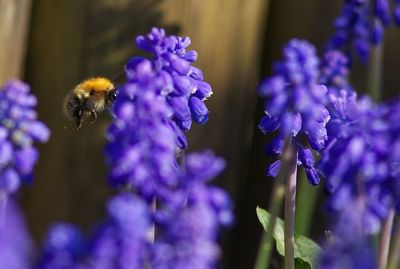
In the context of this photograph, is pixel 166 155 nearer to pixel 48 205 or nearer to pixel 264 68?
pixel 48 205

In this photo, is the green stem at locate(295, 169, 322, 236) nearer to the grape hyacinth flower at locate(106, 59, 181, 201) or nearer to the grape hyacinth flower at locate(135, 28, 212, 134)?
the grape hyacinth flower at locate(135, 28, 212, 134)

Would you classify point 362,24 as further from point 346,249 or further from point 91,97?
point 346,249

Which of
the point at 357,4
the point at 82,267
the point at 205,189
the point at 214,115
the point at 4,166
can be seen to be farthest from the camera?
the point at 214,115

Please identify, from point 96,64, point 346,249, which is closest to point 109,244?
point 346,249

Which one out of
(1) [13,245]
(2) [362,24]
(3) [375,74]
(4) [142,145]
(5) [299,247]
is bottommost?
(5) [299,247]

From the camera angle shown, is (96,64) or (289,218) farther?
(96,64)

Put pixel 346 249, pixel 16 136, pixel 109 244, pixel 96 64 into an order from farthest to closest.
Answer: pixel 96 64 → pixel 16 136 → pixel 346 249 → pixel 109 244

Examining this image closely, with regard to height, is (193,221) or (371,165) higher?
(371,165)

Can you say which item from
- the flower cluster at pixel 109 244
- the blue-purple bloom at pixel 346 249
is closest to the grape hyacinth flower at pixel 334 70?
the blue-purple bloom at pixel 346 249

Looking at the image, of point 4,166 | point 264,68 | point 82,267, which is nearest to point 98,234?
point 82,267
